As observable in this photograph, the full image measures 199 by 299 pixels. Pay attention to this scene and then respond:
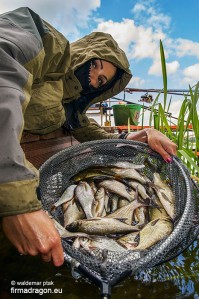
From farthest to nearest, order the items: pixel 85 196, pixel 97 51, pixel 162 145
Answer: pixel 97 51, pixel 162 145, pixel 85 196

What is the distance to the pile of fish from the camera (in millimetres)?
2002

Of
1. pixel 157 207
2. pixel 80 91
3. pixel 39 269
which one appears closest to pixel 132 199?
pixel 157 207

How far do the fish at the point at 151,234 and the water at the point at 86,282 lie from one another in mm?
232

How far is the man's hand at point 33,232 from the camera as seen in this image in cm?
128

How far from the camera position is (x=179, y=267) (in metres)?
2.16

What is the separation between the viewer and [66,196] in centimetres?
252

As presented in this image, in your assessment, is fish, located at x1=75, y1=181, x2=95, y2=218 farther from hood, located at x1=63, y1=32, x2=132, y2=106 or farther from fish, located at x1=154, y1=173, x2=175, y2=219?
hood, located at x1=63, y1=32, x2=132, y2=106

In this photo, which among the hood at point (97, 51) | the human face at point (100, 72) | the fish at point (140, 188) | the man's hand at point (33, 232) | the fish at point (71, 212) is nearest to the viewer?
Result: the man's hand at point (33, 232)

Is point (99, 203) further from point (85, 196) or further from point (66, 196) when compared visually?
point (66, 196)

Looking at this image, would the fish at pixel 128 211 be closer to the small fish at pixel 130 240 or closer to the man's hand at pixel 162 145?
the small fish at pixel 130 240

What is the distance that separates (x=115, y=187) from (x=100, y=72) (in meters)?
1.24

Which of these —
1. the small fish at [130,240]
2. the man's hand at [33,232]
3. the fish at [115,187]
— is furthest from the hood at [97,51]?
the man's hand at [33,232]

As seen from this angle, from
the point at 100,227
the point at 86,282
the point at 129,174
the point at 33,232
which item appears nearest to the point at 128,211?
the point at 100,227

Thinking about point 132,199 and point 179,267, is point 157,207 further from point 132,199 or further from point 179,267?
point 179,267
